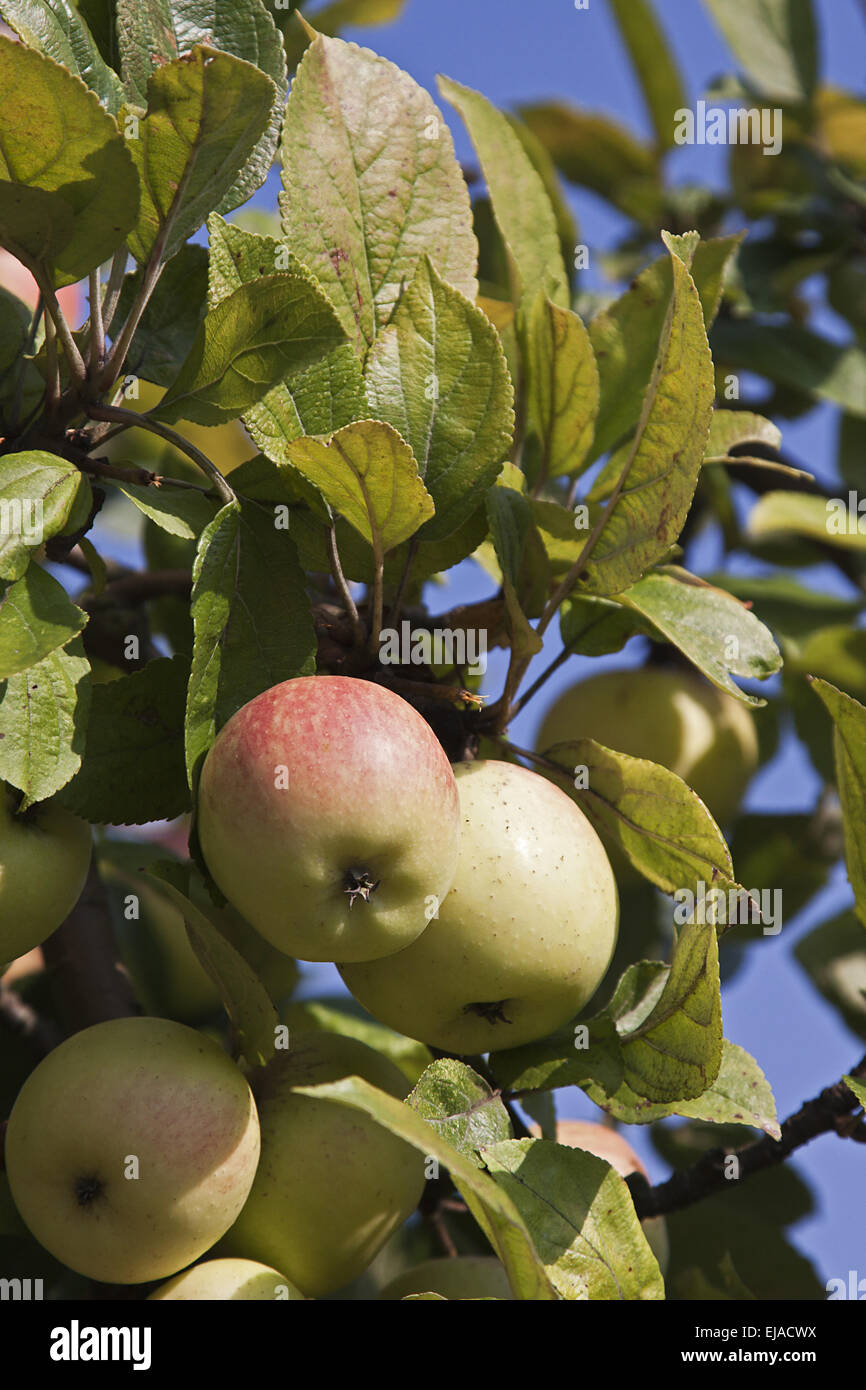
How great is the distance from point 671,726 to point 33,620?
1.26m

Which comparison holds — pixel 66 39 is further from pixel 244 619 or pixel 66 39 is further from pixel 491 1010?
pixel 491 1010

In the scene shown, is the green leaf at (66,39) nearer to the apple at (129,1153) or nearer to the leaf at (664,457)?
the leaf at (664,457)

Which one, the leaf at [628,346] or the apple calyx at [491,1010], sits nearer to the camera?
the apple calyx at [491,1010]

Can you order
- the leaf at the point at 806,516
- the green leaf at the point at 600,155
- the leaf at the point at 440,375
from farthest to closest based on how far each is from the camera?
the green leaf at the point at 600,155, the leaf at the point at 806,516, the leaf at the point at 440,375

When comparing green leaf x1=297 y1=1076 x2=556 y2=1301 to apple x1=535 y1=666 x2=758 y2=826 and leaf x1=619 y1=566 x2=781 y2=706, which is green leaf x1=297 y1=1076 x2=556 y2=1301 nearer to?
leaf x1=619 y1=566 x2=781 y2=706

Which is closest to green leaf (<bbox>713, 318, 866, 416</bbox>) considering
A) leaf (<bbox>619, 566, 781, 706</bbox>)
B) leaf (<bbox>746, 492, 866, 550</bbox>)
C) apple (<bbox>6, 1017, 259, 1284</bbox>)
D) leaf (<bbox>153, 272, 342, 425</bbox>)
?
leaf (<bbox>746, 492, 866, 550</bbox>)

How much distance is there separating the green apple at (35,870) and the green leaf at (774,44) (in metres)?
2.18

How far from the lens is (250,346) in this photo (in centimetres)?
108

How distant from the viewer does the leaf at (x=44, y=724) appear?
100cm

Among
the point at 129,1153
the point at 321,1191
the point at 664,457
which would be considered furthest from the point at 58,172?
the point at 321,1191

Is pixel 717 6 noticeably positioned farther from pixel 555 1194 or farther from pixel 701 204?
pixel 555 1194

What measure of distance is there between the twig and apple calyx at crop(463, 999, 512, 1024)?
0.33 metres

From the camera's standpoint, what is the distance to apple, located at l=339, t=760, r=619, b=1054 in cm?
114

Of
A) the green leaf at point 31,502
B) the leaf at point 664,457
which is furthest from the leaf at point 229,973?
the leaf at point 664,457
